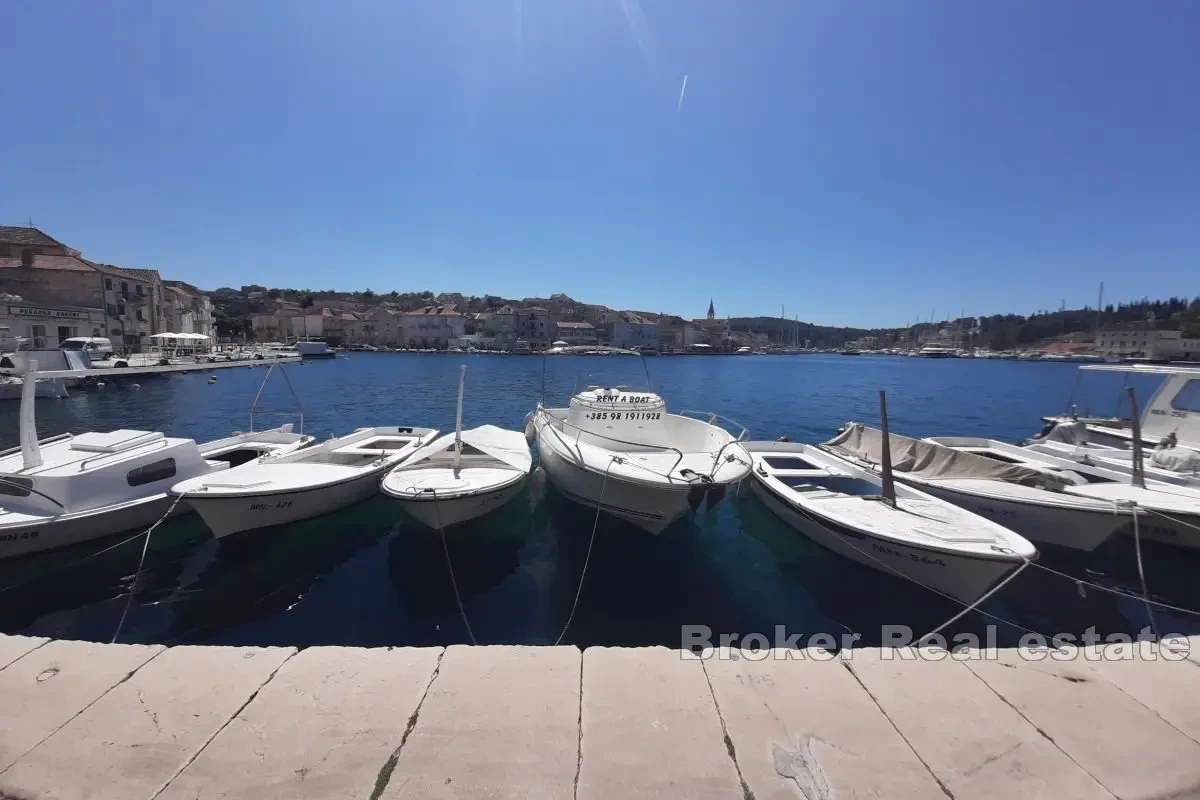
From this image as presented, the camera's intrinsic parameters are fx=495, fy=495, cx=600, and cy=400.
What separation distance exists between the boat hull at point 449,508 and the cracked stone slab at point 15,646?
458 centimetres

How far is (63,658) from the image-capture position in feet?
11.7

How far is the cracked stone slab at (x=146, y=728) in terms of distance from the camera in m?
2.54

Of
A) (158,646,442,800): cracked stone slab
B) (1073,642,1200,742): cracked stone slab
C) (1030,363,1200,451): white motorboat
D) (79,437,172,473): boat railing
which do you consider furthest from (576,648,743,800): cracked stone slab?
(1030,363,1200,451): white motorboat

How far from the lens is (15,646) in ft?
12.2

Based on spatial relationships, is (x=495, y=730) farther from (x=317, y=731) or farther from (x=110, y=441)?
(x=110, y=441)

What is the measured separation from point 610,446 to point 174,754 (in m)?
9.60

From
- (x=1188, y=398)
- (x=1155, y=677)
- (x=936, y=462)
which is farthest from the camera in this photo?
(x=1188, y=398)

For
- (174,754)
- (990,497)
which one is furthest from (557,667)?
(990,497)

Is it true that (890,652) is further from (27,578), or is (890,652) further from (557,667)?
(27,578)

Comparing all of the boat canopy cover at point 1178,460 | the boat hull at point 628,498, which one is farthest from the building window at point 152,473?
the boat canopy cover at point 1178,460

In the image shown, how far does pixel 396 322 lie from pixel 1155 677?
130m

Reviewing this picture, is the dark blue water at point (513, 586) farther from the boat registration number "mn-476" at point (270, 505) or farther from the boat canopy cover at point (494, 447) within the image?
the boat canopy cover at point (494, 447)

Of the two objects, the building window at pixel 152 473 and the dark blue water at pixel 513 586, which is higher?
the building window at pixel 152 473

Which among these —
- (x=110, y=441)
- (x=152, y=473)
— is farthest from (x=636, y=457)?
(x=110, y=441)
